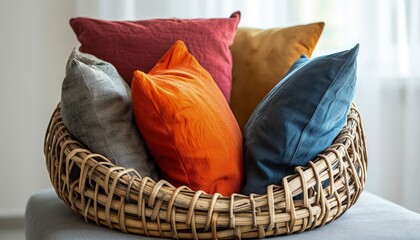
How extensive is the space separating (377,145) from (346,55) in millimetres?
1520

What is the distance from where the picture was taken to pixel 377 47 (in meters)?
2.76

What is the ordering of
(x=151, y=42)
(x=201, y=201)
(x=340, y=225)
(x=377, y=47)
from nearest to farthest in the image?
1. (x=201, y=201)
2. (x=340, y=225)
3. (x=151, y=42)
4. (x=377, y=47)

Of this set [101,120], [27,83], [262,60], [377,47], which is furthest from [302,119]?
[27,83]

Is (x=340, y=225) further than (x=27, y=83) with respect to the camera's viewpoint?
No

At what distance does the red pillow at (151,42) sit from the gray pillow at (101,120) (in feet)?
1.17

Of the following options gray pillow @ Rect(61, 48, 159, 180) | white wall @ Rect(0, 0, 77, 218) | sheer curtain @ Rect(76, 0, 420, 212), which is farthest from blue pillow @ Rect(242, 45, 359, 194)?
white wall @ Rect(0, 0, 77, 218)

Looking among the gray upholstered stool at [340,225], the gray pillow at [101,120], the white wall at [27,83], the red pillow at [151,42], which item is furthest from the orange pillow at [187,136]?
the white wall at [27,83]

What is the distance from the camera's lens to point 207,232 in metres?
1.26

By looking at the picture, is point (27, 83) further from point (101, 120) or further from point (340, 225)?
point (340, 225)

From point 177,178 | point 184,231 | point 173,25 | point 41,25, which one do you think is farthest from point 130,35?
point 41,25

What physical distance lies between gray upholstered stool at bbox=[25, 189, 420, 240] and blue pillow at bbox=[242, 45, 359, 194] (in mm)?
137

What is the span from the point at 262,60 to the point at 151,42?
0.97 ft

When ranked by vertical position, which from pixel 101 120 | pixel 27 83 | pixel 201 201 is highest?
pixel 101 120

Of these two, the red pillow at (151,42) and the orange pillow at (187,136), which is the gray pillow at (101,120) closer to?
the orange pillow at (187,136)
